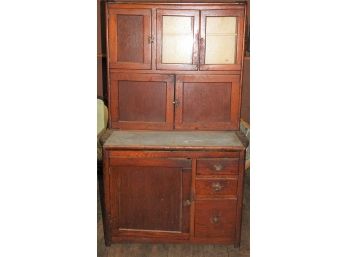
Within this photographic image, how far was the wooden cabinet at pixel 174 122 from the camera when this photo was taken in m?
2.34

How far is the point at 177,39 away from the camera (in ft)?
8.24

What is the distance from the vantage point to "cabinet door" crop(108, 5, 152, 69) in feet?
8.09

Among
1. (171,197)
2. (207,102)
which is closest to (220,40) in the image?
(207,102)

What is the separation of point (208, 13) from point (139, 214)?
152 centimetres

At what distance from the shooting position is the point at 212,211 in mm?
2414

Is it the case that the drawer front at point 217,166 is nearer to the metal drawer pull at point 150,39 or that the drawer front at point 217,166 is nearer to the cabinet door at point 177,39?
the cabinet door at point 177,39

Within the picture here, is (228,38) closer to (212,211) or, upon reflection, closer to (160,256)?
(212,211)

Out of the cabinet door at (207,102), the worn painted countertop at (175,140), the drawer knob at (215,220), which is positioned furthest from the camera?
the cabinet door at (207,102)

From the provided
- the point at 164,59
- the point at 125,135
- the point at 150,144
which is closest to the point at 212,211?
the point at 150,144

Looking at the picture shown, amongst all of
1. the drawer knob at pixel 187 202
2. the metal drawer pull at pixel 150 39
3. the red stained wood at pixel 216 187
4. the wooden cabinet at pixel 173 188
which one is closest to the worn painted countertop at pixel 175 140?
the wooden cabinet at pixel 173 188

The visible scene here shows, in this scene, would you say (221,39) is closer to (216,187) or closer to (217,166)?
(217,166)

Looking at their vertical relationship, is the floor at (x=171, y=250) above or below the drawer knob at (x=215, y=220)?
below

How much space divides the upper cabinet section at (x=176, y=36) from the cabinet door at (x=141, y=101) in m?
0.09

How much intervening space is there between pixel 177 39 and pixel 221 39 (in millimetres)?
323
